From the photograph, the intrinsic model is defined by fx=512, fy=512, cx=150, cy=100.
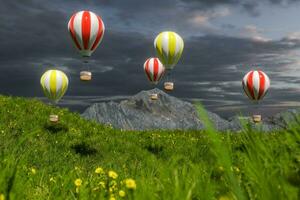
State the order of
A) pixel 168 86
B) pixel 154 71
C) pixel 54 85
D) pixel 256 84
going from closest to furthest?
pixel 54 85 → pixel 168 86 → pixel 256 84 → pixel 154 71

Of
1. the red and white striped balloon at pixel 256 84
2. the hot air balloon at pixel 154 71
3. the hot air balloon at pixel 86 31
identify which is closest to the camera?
the hot air balloon at pixel 86 31

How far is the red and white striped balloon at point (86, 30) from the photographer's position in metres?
24.5

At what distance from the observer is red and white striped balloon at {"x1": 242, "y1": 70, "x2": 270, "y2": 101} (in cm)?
3291

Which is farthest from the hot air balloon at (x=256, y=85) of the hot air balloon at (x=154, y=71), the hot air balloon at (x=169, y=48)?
the hot air balloon at (x=154, y=71)

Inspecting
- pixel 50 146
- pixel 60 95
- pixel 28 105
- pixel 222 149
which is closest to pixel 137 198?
pixel 222 149

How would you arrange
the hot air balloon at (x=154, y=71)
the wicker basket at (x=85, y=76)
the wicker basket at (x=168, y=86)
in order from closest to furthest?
the wicker basket at (x=85, y=76) < the wicker basket at (x=168, y=86) < the hot air balloon at (x=154, y=71)

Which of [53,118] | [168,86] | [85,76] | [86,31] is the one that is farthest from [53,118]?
[168,86]

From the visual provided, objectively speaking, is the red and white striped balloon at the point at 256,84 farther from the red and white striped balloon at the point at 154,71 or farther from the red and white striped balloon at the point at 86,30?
the red and white striped balloon at the point at 86,30

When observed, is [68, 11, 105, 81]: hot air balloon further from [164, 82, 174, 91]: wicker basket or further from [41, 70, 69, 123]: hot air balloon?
[164, 82, 174, 91]: wicker basket

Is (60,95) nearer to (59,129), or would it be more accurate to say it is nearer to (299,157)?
(59,129)

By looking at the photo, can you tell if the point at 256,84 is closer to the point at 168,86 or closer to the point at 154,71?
the point at 168,86

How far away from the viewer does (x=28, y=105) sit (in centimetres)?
2280

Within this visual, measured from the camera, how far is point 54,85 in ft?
88.0

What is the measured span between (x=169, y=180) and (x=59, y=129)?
18346 millimetres
